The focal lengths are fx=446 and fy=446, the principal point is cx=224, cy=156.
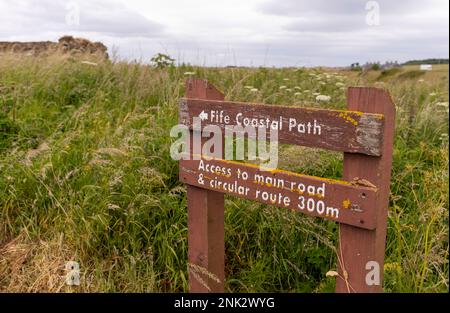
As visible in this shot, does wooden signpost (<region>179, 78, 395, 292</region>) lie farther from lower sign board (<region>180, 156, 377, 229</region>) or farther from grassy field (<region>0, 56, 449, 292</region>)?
grassy field (<region>0, 56, 449, 292</region>)

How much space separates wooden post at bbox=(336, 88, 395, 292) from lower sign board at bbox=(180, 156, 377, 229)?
0.19 feet

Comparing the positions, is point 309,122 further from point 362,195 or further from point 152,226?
point 152,226

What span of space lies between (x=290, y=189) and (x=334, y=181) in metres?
0.24

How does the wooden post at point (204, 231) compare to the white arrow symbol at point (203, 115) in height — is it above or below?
below

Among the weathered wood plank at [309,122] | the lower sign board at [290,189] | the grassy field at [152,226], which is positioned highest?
the weathered wood plank at [309,122]

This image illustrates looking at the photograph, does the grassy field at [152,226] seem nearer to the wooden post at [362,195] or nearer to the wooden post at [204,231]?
the wooden post at [204,231]

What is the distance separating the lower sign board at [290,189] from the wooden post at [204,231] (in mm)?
128

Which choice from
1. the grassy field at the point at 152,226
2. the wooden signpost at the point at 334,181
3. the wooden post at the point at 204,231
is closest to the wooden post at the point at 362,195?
the wooden signpost at the point at 334,181

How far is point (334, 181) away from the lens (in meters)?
2.11

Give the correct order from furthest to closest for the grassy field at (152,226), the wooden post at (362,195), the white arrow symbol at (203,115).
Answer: the grassy field at (152,226) → the white arrow symbol at (203,115) → the wooden post at (362,195)

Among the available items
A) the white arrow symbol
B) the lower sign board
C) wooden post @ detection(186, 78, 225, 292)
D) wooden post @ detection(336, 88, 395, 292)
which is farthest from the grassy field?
the white arrow symbol

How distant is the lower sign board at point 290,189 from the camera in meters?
2.04

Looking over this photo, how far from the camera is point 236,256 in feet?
10.5

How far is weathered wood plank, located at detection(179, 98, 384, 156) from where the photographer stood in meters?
1.97
